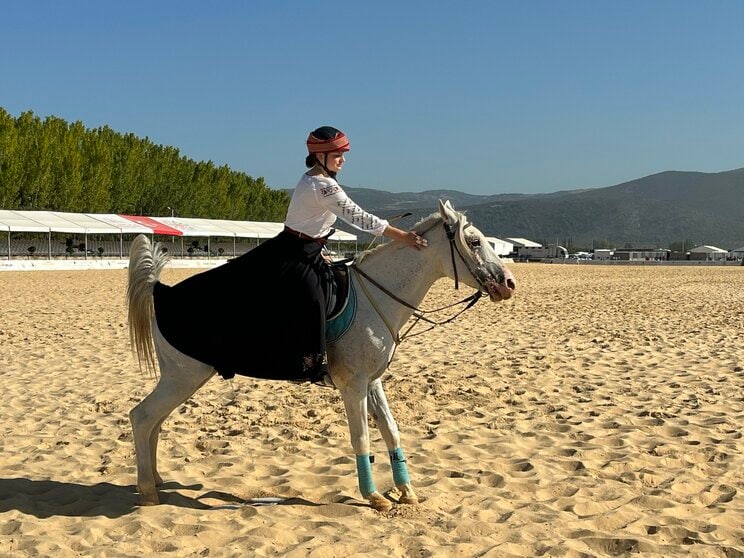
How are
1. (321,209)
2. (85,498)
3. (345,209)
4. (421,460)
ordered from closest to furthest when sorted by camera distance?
(345,209) < (321,209) < (85,498) < (421,460)

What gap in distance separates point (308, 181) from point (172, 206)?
74.6 meters

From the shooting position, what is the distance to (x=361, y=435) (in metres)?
4.73

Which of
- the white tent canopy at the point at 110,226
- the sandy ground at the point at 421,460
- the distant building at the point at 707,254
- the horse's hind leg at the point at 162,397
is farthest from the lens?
the distant building at the point at 707,254

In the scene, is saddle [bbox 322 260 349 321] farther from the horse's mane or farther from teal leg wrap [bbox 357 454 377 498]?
teal leg wrap [bbox 357 454 377 498]


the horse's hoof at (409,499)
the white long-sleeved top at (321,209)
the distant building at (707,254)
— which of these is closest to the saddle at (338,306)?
the white long-sleeved top at (321,209)

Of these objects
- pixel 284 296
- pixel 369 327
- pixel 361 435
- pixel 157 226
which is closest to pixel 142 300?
pixel 284 296

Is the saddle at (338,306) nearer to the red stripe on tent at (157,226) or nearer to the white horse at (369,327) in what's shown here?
→ the white horse at (369,327)

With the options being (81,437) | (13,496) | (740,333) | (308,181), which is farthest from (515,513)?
(740,333)

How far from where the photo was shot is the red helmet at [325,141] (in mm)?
4676

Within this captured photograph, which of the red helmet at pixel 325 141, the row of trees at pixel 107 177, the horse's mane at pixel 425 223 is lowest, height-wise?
the horse's mane at pixel 425 223

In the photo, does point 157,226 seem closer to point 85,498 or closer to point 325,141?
point 85,498

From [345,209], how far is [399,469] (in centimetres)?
174

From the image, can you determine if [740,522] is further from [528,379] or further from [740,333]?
[740,333]

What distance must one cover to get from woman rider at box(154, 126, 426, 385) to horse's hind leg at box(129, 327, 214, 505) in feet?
0.29
